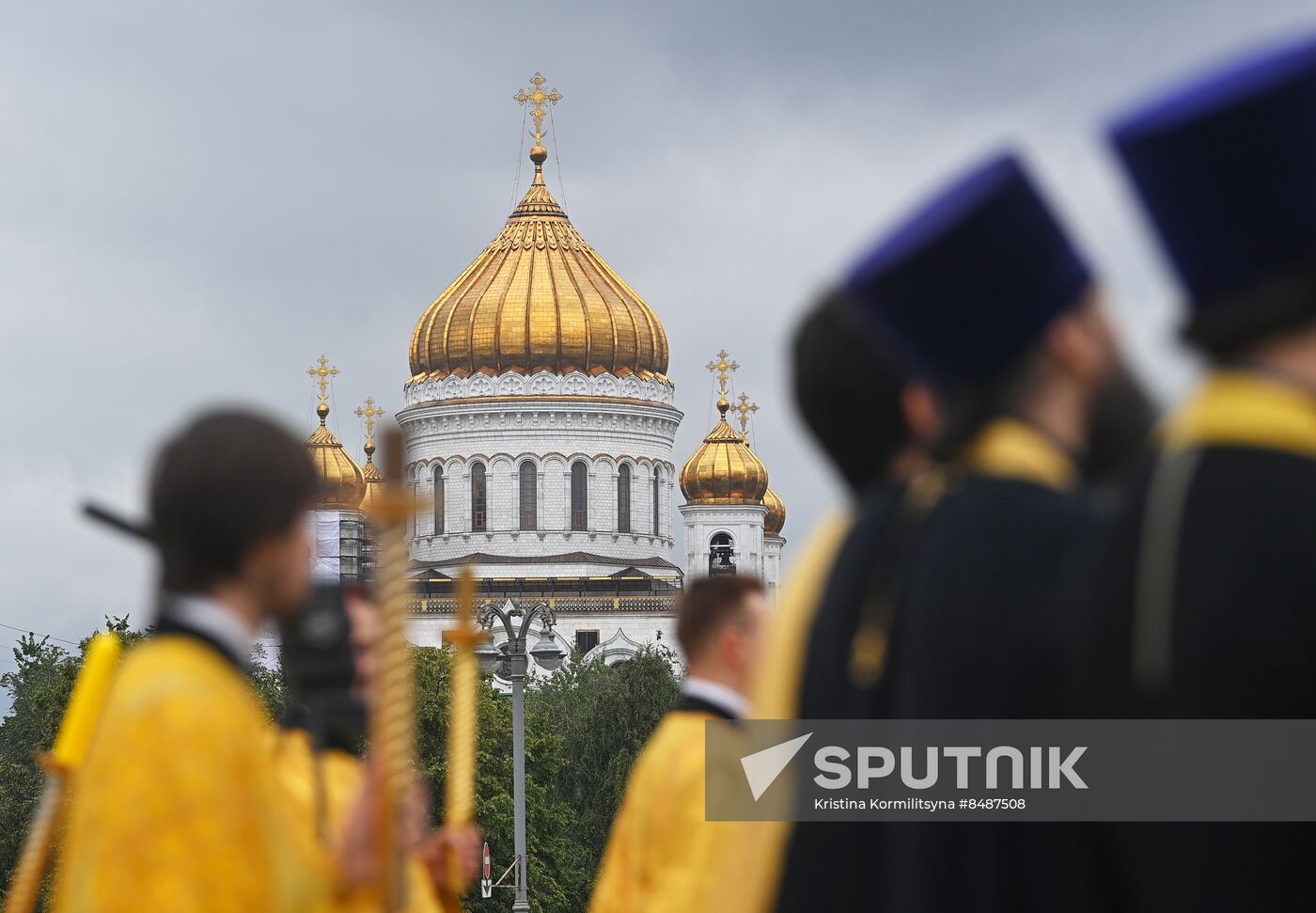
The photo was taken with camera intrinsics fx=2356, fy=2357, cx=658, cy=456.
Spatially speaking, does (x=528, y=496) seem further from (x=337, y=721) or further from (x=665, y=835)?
(x=337, y=721)

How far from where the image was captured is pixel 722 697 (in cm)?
633

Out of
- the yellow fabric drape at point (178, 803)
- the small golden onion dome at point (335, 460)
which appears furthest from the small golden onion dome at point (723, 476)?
the yellow fabric drape at point (178, 803)

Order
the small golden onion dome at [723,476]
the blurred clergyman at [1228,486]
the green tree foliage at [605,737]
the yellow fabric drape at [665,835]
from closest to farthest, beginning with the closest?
the blurred clergyman at [1228,486] → the yellow fabric drape at [665,835] → the green tree foliage at [605,737] → the small golden onion dome at [723,476]

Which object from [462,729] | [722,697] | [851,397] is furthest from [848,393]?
[722,697]

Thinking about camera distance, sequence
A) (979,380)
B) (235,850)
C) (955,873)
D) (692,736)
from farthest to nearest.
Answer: (692,736) → (235,850) → (979,380) → (955,873)

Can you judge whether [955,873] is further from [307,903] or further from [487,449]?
[487,449]

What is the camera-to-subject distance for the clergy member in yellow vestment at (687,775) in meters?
5.85

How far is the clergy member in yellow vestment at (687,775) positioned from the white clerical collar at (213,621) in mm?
1649

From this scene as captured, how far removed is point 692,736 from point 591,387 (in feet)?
221

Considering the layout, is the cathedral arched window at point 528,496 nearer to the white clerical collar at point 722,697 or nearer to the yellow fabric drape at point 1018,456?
the white clerical collar at point 722,697

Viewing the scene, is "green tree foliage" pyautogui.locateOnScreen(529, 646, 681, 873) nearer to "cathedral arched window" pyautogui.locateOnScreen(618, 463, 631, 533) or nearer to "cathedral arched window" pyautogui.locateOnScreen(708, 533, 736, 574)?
"cathedral arched window" pyautogui.locateOnScreen(708, 533, 736, 574)

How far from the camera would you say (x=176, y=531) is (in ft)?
13.2

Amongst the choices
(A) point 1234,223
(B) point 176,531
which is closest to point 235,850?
(B) point 176,531

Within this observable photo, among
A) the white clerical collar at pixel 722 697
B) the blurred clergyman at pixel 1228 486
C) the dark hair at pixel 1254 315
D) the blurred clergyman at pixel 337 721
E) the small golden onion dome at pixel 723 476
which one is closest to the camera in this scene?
the blurred clergyman at pixel 1228 486
